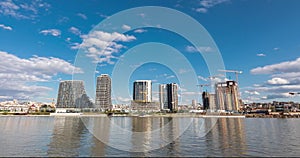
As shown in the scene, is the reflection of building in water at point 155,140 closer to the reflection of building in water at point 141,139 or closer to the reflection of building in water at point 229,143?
the reflection of building in water at point 141,139

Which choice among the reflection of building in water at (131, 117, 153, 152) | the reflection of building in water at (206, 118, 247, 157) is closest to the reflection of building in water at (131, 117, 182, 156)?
the reflection of building in water at (131, 117, 153, 152)

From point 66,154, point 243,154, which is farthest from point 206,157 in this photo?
point 66,154

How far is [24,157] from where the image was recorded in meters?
24.2

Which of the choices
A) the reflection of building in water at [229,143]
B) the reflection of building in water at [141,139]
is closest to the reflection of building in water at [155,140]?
the reflection of building in water at [141,139]

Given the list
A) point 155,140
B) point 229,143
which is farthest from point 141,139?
point 229,143

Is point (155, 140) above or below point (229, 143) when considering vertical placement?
above

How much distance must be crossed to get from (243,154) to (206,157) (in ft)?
18.6

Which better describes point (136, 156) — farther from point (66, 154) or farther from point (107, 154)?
point (66, 154)

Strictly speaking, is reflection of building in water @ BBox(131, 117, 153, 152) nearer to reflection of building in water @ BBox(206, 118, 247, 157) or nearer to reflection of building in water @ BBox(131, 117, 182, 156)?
reflection of building in water @ BBox(131, 117, 182, 156)

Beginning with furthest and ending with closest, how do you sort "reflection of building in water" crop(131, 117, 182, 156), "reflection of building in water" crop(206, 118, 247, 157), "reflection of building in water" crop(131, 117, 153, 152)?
"reflection of building in water" crop(131, 117, 153, 152) → "reflection of building in water" crop(131, 117, 182, 156) → "reflection of building in water" crop(206, 118, 247, 157)

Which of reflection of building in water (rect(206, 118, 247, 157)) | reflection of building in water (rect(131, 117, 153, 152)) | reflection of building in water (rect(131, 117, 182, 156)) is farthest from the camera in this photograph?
reflection of building in water (rect(131, 117, 153, 152))

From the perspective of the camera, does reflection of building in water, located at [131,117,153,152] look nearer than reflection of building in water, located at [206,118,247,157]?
No

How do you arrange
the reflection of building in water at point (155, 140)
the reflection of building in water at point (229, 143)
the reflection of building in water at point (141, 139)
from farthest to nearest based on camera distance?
the reflection of building in water at point (141, 139) → the reflection of building in water at point (155, 140) → the reflection of building in water at point (229, 143)

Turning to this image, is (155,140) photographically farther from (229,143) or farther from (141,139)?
(229,143)
